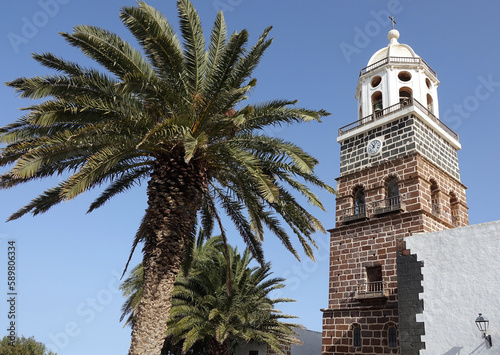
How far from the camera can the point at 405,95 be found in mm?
19844

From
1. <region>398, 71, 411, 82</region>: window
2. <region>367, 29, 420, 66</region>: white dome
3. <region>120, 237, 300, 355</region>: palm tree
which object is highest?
<region>367, 29, 420, 66</region>: white dome

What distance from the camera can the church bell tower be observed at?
50.6 feet

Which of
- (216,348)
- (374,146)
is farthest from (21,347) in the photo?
(374,146)

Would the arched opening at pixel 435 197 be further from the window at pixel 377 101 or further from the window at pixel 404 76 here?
the window at pixel 404 76

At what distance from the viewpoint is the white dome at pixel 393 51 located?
20.0 metres

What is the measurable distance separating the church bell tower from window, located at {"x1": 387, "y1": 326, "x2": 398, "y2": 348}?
0.10 feet

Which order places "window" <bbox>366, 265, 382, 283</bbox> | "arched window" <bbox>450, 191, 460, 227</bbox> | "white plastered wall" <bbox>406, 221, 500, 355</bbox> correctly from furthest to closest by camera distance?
"arched window" <bbox>450, 191, 460, 227</bbox>
"window" <bbox>366, 265, 382, 283</bbox>
"white plastered wall" <bbox>406, 221, 500, 355</bbox>

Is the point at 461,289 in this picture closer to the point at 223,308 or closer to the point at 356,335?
the point at 356,335

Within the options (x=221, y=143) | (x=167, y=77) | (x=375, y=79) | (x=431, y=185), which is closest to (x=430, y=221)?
(x=431, y=185)

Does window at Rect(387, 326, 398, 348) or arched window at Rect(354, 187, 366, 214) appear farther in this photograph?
arched window at Rect(354, 187, 366, 214)

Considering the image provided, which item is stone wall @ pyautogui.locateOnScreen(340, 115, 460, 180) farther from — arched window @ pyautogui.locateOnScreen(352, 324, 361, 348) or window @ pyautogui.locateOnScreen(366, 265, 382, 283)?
arched window @ pyautogui.locateOnScreen(352, 324, 361, 348)

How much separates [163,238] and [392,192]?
35.1 feet

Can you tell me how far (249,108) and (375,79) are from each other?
12.0 m

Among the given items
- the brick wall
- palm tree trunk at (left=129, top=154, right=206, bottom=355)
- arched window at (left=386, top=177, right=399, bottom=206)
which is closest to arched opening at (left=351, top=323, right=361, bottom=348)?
the brick wall
